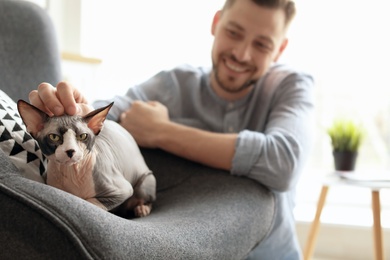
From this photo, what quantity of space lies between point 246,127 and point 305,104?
0.60 ft

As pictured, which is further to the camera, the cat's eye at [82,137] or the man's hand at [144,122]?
the man's hand at [144,122]

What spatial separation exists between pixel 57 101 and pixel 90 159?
0.11m

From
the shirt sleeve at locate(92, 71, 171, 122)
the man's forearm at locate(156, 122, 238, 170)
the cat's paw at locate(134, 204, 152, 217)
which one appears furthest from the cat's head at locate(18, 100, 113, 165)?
the shirt sleeve at locate(92, 71, 171, 122)

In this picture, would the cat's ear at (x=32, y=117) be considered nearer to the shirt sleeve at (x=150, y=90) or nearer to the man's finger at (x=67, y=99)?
the man's finger at (x=67, y=99)

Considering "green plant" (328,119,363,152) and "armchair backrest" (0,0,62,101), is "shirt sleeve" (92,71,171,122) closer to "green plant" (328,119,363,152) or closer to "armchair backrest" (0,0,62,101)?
"armchair backrest" (0,0,62,101)

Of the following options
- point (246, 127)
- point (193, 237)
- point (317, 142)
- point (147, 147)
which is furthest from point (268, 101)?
point (317, 142)

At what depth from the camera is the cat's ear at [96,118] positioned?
814 mm

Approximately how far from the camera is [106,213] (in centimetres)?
75

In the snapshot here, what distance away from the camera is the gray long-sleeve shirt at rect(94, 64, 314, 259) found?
121cm

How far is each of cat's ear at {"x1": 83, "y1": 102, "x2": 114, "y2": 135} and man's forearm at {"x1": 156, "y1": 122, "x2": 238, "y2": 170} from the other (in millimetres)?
440

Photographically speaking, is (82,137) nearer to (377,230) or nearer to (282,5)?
(282,5)

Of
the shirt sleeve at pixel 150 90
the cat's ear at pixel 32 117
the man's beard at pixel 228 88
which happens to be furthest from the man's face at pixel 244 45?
the cat's ear at pixel 32 117

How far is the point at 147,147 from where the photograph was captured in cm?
132

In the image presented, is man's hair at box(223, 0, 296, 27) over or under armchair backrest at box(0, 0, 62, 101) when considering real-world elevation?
over
